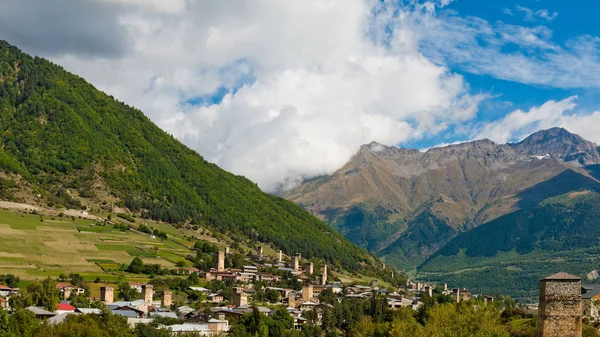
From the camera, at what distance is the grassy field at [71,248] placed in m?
147

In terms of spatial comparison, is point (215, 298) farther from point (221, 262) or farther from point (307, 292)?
point (221, 262)

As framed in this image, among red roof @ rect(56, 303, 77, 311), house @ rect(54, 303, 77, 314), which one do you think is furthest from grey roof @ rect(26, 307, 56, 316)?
red roof @ rect(56, 303, 77, 311)

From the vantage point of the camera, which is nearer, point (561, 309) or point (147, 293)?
point (561, 309)

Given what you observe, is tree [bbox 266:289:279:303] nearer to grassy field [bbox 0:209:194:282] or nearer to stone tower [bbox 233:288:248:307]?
stone tower [bbox 233:288:248:307]

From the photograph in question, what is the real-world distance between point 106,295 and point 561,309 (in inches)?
3690

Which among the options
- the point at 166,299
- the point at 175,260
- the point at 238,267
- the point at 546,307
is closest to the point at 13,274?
the point at 166,299

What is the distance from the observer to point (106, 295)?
5025 inches

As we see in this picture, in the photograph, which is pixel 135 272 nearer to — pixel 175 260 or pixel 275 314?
pixel 175 260

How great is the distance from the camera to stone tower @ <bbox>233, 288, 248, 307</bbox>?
144 metres

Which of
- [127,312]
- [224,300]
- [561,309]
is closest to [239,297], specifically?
[224,300]

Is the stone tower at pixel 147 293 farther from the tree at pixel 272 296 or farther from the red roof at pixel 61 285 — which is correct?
the tree at pixel 272 296

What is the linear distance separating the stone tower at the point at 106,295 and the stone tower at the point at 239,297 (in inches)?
976

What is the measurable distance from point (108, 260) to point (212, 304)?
107 ft

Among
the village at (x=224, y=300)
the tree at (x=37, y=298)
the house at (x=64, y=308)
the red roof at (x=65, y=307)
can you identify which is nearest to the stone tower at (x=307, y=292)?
the village at (x=224, y=300)
